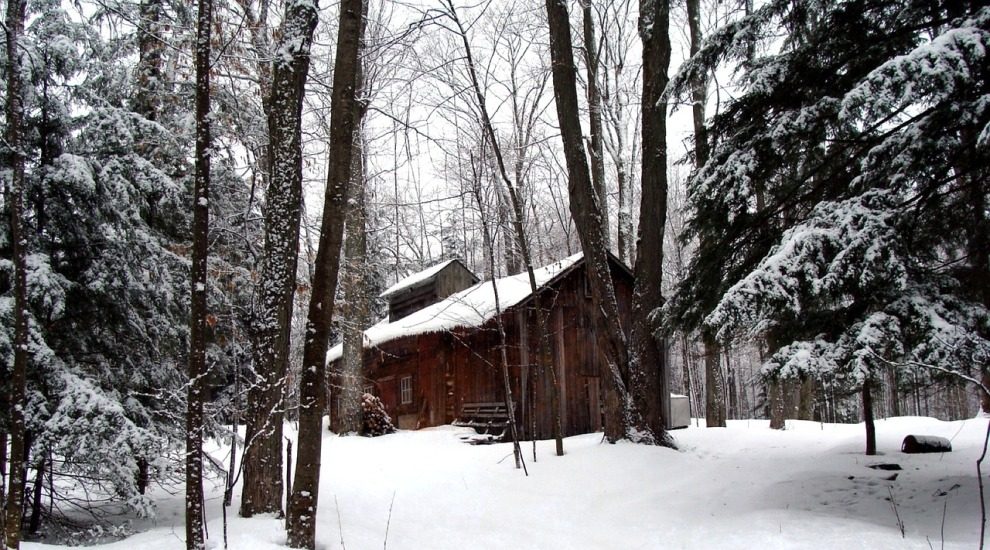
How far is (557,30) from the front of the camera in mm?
10664

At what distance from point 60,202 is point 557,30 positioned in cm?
774

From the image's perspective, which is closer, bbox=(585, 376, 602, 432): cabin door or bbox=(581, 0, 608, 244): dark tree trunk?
bbox=(585, 376, 602, 432): cabin door

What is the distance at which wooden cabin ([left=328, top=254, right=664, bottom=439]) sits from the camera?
47.7 ft

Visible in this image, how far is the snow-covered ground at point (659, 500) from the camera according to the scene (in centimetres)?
521

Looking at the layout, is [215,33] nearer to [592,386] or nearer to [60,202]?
[60,202]

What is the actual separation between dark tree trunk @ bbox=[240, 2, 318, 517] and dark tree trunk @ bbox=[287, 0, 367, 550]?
651 millimetres

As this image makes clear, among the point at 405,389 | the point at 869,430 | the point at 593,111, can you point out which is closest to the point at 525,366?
the point at 405,389

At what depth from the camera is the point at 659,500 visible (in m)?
7.28

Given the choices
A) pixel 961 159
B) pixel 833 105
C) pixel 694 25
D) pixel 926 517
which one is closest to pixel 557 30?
pixel 694 25

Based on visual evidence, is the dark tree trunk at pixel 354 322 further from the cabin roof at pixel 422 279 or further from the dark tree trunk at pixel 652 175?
the dark tree trunk at pixel 652 175

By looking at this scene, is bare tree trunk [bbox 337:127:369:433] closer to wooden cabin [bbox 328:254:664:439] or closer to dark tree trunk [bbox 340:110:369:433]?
dark tree trunk [bbox 340:110:369:433]

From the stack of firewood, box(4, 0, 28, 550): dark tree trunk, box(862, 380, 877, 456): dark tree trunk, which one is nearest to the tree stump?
box(862, 380, 877, 456): dark tree trunk

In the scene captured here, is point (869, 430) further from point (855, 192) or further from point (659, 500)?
point (855, 192)

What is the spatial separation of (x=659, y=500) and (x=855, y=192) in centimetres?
397
